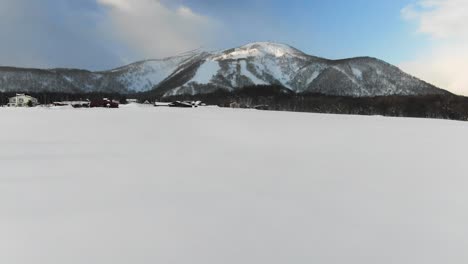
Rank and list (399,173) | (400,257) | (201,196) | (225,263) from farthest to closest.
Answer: (399,173)
(201,196)
(400,257)
(225,263)

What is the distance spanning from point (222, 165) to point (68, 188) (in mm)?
2872

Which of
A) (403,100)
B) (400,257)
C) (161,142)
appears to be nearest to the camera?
(400,257)

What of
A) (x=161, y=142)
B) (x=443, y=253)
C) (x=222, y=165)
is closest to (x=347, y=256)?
(x=443, y=253)

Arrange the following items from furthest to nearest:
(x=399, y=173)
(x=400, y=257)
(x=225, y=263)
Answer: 1. (x=399, y=173)
2. (x=400, y=257)
3. (x=225, y=263)

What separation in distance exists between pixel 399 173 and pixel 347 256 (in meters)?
4.12

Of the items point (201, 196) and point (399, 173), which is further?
point (399, 173)

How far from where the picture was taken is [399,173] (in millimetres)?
7367

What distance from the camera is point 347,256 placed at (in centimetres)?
370

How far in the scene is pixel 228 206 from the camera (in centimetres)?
495

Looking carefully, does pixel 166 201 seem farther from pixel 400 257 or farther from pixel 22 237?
pixel 400 257

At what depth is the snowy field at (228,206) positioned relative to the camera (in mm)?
3713

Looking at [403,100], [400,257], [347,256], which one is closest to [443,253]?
[400,257]

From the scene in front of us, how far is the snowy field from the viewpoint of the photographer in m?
3.71

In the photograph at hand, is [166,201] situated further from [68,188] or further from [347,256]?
[347,256]
